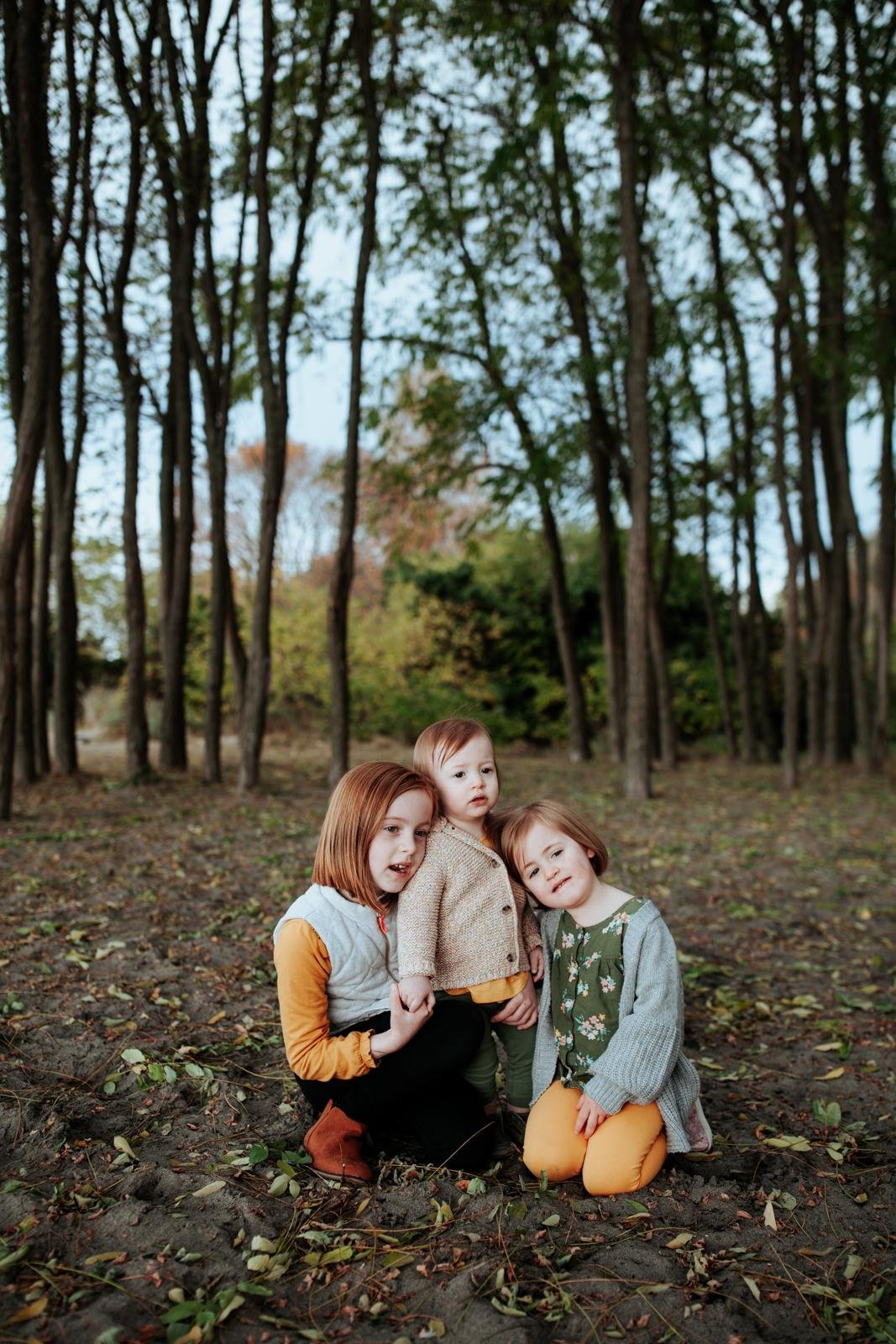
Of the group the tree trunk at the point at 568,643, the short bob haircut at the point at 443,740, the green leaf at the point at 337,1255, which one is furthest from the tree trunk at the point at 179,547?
the green leaf at the point at 337,1255

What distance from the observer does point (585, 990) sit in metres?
2.69

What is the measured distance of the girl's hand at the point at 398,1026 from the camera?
2.50 m

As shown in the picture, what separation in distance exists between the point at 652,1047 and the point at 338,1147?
875 millimetres

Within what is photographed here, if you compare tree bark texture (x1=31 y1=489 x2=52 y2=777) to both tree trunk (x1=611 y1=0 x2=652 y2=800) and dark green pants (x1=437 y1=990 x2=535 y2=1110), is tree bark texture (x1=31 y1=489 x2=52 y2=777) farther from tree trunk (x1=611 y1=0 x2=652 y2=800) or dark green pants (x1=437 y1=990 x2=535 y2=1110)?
dark green pants (x1=437 y1=990 x2=535 y2=1110)

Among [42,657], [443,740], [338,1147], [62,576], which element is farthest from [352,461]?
[338,1147]

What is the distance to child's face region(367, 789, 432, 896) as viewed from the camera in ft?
8.49

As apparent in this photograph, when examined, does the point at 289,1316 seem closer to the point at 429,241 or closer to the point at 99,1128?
the point at 99,1128

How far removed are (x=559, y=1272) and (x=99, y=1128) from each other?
1380 millimetres

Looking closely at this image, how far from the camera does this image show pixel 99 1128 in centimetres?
271

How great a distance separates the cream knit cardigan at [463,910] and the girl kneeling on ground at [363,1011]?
2.4 inches

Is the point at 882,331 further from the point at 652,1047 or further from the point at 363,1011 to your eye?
the point at 363,1011

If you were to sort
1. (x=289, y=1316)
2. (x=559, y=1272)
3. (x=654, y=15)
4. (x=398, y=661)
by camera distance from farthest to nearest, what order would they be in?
1. (x=398, y=661)
2. (x=654, y=15)
3. (x=559, y=1272)
4. (x=289, y=1316)

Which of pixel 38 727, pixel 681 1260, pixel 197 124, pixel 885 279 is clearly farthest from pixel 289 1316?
pixel 885 279

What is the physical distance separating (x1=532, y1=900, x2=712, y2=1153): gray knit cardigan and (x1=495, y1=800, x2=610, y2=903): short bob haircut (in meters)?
0.22
